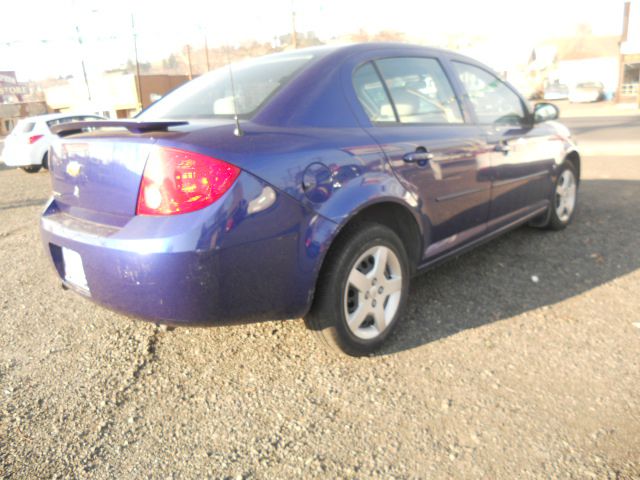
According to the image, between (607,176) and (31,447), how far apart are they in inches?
309

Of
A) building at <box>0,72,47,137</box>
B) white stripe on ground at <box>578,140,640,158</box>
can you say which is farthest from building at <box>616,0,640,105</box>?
building at <box>0,72,47,137</box>

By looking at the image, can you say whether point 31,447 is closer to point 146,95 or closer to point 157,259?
point 157,259

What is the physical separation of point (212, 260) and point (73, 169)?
3.21ft

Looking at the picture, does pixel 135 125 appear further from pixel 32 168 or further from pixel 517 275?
pixel 32 168

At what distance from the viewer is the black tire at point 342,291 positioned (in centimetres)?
238

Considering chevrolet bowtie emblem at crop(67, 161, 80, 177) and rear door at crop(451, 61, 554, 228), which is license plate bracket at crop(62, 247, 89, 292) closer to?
chevrolet bowtie emblem at crop(67, 161, 80, 177)

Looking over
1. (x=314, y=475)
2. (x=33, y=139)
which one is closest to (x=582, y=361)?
(x=314, y=475)

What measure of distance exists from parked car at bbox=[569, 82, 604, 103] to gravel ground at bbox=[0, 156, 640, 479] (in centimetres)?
3795

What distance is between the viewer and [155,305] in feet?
6.75

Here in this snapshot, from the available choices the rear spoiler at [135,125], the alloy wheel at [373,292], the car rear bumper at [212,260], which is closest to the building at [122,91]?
the rear spoiler at [135,125]

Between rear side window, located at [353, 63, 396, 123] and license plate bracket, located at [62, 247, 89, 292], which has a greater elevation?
rear side window, located at [353, 63, 396, 123]

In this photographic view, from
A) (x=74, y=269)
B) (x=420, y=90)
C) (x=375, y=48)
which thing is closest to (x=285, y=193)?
(x=74, y=269)

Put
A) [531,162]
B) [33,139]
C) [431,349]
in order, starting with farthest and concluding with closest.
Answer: [33,139] < [531,162] < [431,349]

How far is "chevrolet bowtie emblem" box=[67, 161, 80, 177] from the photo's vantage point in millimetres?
2373
